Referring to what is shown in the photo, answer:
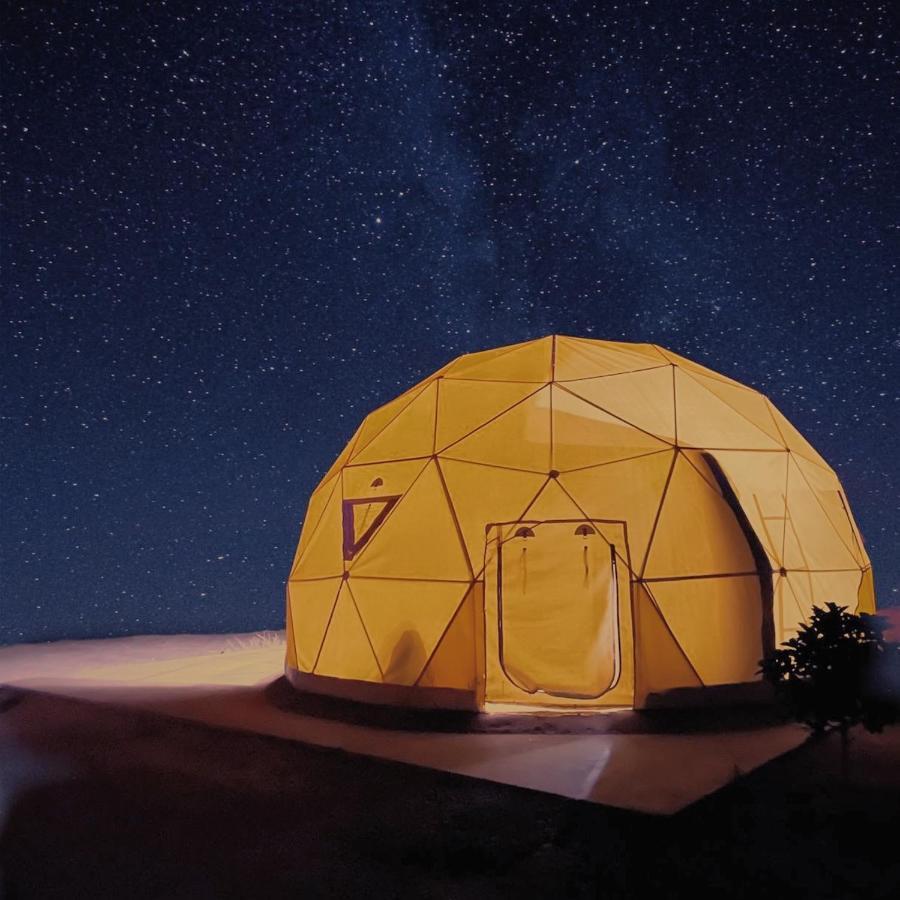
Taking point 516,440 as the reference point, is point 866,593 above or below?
below

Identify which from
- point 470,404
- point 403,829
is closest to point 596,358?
point 470,404

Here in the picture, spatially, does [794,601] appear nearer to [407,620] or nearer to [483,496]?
[483,496]

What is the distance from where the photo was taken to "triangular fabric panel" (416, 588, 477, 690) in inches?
343

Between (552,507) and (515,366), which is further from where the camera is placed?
(515,366)

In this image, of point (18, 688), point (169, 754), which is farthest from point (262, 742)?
point (18, 688)

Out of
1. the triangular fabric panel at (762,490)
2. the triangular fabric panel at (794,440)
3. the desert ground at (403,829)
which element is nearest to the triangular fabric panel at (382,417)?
the triangular fabric panel at (762,490)

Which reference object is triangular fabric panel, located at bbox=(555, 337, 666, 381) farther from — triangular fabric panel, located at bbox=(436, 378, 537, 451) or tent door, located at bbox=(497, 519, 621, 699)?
tent door, located at bbox=(497, 519, 621, 699)

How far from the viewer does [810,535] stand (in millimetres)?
9727

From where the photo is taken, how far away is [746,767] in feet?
21.8

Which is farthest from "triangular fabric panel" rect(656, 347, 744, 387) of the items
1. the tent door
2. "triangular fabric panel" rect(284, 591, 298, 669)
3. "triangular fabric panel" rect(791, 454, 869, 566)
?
"triangular fabric panel" rect(284, 591, 298, 669)

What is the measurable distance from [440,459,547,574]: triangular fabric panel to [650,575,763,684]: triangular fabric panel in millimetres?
1755

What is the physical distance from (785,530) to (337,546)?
5555 mm

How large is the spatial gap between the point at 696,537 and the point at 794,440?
3.22 meters

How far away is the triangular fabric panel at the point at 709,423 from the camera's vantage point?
9648 millimetres
